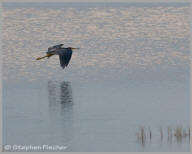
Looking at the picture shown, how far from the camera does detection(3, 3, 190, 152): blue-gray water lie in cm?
1552

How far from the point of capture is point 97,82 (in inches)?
813

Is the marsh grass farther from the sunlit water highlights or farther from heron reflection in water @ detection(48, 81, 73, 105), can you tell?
the sunlit water highlights

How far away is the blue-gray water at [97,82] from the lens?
611 inches

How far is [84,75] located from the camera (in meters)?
21.6

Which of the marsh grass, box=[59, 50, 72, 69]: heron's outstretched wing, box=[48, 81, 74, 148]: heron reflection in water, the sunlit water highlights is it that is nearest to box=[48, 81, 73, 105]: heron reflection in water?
box=[48, 81, 74, 148]: heron reflection in water

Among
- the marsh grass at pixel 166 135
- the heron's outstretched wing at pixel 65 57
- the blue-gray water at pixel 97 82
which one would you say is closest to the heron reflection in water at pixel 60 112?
the blue-gray water at pixel 97 82

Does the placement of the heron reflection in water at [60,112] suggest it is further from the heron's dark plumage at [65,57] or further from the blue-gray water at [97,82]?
the heron's dark plumage at [65,57]

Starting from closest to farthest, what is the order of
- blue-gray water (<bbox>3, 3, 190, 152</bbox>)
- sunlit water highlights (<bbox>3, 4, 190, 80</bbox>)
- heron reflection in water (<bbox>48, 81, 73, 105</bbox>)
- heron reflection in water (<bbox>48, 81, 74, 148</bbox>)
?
heron reflection in water (<bbox>48, 81, 74, 148</bbox>), blue-gray water (<bbox>3, 3, 190, 152</bbox>), heron reflection in water (<bbox>48, 81, 73, 105</bbox>), sunlit water highlights (<bbox>3, 4, 190, 80</bbox>)

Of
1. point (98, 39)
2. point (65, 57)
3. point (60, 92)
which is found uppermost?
point (98, 39)

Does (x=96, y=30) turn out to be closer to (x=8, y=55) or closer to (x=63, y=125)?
(x=8, y=55)

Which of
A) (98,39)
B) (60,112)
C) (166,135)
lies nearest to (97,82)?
(60,112)

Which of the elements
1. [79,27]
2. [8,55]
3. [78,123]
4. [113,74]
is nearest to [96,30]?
[79,27]

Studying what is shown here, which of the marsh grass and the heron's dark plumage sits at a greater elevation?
the heron's dark plumage

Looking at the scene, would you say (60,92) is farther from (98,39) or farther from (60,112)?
(98,39)
